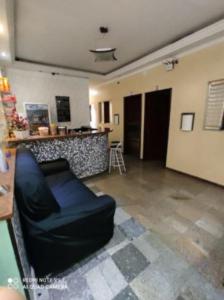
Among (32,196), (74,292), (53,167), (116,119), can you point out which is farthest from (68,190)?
(116,119)

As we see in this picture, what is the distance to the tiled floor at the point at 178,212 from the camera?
4.94ft

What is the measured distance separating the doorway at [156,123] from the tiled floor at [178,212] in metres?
1.17

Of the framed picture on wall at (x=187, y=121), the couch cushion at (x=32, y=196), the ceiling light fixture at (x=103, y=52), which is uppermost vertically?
the ceiling light fixture at (x=103, y=52)

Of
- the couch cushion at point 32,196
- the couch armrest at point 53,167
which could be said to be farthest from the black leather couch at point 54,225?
the couch armrest at point 53,167

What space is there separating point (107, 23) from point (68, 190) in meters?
2.63

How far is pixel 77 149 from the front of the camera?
3.25 m

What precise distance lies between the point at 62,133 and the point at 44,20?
1.81 m

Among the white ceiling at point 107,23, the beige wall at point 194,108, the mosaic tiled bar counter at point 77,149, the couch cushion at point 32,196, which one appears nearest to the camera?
the couch cushion at point 32,196

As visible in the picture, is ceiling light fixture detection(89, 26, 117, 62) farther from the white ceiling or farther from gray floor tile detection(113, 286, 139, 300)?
gray floor tile detection(113, 286, 139, 300)

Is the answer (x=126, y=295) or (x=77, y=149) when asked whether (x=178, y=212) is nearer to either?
(x=126, y=295)

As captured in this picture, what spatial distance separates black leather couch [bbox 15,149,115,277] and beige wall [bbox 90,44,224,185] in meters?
2.61

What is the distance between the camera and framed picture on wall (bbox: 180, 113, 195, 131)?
11.1 feet

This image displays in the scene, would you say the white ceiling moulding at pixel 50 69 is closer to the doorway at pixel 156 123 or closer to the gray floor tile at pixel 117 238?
the doorway at pixel 156 123

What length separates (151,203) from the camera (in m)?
2.55
